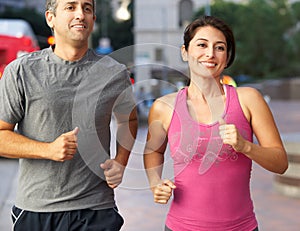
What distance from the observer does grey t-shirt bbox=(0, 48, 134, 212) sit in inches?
101

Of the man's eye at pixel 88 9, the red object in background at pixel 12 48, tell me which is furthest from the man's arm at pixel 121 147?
the red object in background at pixel 12 48

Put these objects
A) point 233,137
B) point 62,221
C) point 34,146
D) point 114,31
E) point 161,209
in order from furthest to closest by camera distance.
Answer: point 114,31 < point 161,209 < point 62,221 < point 34,146 < point 233,137

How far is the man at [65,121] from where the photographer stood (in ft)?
8.45

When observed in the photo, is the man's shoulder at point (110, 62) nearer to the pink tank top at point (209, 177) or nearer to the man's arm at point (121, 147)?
the man's arm at point (121, 147)

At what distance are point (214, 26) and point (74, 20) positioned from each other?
1.79 feet

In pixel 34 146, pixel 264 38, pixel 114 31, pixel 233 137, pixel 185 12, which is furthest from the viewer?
pixel 114 31

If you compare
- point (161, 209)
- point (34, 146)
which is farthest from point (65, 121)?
point (161, 209)

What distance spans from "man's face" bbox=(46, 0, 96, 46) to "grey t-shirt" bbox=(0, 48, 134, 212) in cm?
9

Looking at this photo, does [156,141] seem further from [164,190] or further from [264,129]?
[264,129]

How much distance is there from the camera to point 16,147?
2.54m

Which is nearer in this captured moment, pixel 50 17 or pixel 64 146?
pixel 64 146

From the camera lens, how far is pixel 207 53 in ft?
8.48

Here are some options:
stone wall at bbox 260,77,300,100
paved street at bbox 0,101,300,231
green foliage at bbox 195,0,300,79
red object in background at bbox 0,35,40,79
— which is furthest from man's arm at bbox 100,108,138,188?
green foliage at bbox 195,0,300,79

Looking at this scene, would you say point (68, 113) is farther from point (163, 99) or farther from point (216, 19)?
point (216, 19)
